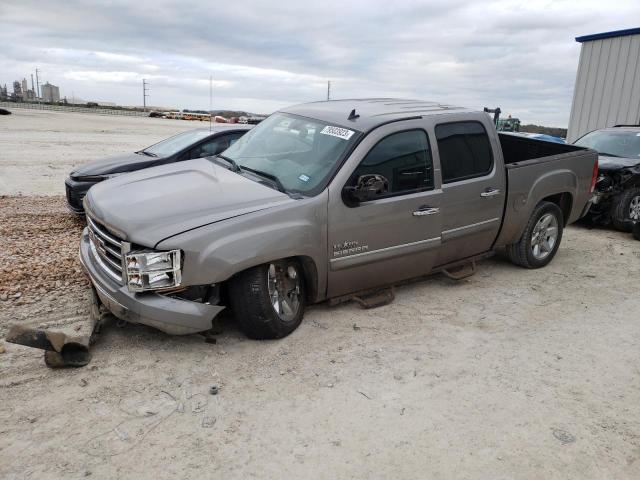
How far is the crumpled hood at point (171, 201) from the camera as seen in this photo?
3.65 m

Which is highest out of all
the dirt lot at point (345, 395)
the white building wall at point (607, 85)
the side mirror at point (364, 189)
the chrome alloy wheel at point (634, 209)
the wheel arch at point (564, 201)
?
the white building wall at point (607, 85)

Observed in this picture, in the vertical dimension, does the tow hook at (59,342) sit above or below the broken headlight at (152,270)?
below

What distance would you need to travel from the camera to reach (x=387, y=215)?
4.50 meters

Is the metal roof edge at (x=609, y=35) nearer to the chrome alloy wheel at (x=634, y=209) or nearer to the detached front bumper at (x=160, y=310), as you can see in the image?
the chrome alloy wheel at (x=634, y=209)

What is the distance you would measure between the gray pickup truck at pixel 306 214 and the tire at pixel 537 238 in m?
0.05

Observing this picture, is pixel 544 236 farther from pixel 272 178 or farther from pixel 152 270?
pixel 152 270

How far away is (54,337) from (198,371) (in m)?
0.96

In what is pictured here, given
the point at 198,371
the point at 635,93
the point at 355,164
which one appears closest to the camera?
the point at 198,371

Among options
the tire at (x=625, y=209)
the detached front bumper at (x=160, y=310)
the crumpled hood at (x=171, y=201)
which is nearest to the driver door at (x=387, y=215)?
the crumpled hood at (x=171, y=201)

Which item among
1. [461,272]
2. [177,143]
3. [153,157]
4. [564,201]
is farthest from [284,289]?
[177,143]

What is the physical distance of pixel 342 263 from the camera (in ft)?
14.2

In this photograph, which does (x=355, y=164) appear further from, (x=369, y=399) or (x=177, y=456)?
(x=177, y=456)

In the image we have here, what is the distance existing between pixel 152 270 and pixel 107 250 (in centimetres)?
59

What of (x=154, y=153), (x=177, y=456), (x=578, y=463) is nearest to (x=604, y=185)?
(x=578, y=463)
